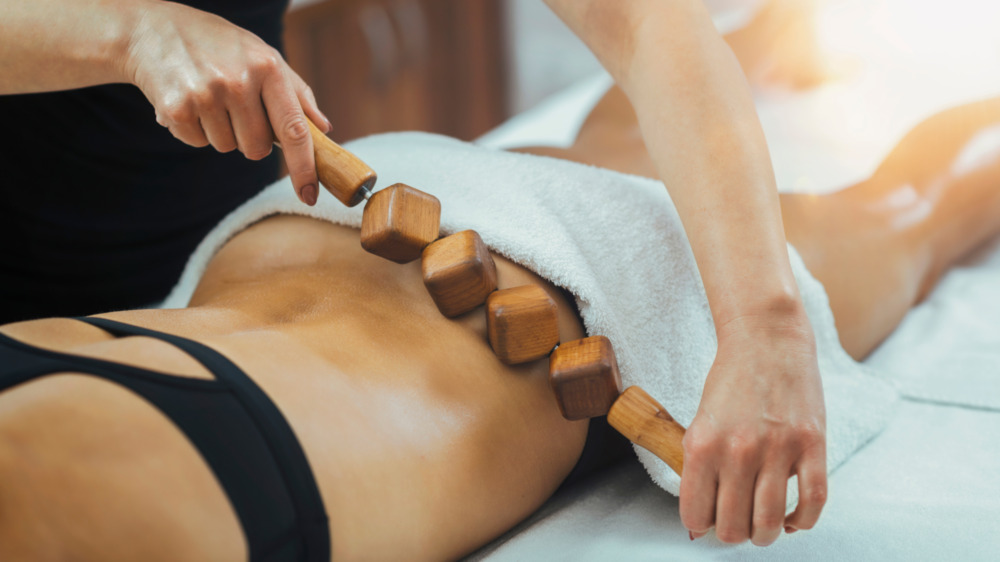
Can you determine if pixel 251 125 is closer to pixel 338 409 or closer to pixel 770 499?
pixel 338 409

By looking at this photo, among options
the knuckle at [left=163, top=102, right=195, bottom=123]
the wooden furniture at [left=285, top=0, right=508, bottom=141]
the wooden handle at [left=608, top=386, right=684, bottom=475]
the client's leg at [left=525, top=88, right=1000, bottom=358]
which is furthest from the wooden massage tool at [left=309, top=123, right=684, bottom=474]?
the wooden furniture at [left=285, top=0, right=508, bottom=141]

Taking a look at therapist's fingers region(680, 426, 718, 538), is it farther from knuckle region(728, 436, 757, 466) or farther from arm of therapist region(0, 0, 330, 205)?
arm of therapist region(0, 0, 330, 205)

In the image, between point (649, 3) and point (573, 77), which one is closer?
point (649, 3)

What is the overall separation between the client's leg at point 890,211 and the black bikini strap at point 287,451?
58 centimetres

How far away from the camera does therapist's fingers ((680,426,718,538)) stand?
54 centimetres

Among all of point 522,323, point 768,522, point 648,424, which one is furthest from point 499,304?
point 768,522

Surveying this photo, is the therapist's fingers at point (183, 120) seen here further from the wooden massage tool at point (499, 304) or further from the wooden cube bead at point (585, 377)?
the wooden cube bead at point (585, 377)

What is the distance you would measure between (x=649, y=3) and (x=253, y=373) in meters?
0.47

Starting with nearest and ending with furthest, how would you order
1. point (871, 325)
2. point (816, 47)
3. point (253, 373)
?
point (253, 373)
point (871, 325)
point (816, 47)

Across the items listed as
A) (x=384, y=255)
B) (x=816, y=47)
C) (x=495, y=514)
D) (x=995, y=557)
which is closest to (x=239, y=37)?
(x=384, y=255)

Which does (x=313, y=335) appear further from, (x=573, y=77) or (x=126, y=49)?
(x=573, y=77)

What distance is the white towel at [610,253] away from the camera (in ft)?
2.24

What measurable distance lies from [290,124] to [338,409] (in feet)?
0.72

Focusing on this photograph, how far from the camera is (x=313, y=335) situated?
600 millimetres
